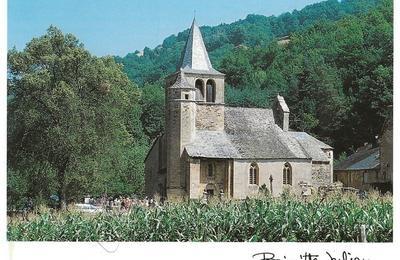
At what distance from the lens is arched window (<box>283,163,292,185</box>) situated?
25.5ft

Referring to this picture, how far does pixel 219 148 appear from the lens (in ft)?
31.4

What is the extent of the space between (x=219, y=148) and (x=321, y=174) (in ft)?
8.28

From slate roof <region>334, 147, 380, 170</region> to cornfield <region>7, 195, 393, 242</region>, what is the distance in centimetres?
42

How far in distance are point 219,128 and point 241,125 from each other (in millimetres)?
287

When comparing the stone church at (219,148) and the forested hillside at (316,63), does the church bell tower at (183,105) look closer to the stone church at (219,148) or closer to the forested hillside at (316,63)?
the stone church at (219,148)

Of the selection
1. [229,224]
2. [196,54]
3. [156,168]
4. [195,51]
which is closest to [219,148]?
[156,168]

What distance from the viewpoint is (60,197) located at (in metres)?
6.35

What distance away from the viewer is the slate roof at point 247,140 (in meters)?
8.45

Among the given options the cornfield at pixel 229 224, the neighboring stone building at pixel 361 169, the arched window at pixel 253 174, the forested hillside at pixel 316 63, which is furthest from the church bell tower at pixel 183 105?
→ the cornfield at pixel 229 224

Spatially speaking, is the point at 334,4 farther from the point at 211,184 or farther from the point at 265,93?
the point at 211,184

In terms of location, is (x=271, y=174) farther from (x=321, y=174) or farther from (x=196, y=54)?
(x=196, y=54)

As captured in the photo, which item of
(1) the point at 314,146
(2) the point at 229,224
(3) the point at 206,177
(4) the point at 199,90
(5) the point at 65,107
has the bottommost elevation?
(2) the point at 229,224

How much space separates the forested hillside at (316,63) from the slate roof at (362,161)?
0.38 feet
